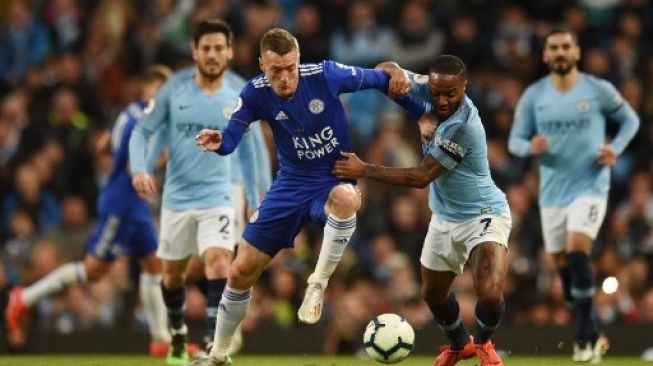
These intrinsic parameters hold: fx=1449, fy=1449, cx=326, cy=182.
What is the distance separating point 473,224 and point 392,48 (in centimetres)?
818

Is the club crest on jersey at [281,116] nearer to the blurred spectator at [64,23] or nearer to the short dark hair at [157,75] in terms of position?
the short dark hair at [157,75]

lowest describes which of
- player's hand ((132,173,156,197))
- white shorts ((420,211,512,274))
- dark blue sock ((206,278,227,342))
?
dark blue sock ((206,278,227,342))

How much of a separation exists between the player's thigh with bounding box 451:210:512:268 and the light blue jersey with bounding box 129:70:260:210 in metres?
2.44

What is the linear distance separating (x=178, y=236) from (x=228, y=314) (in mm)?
1934

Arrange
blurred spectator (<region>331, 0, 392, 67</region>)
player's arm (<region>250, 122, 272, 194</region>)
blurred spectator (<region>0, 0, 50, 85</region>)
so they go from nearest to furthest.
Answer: player's arm (<region>250, 122, 272, 194</region>) < blurred spectator (<region>331, 0, 392, 67</region>) < blurred spectator (<region>0, 0, 50, 85</region>)

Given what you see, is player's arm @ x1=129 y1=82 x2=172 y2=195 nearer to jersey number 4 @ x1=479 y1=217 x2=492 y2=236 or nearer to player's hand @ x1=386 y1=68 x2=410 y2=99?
player's hand @ x1=386 y1=68 x2=410 y2=99

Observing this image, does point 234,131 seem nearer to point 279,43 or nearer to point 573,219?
point 279,43

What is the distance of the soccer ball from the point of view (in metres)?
9.92

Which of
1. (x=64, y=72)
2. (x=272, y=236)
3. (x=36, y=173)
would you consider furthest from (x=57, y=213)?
(x=272, y=236)

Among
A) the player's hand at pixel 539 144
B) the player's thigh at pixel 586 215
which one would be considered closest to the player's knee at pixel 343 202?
the player's hand at pixel 539 144

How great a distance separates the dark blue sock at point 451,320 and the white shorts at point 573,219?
7.53ft

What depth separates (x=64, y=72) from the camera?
59.8ft

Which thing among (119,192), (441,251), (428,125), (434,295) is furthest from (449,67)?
(119,192)

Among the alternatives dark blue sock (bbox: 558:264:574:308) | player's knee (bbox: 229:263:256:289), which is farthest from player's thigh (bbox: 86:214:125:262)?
dark blue sock (bbox: 558:264:574:308)
